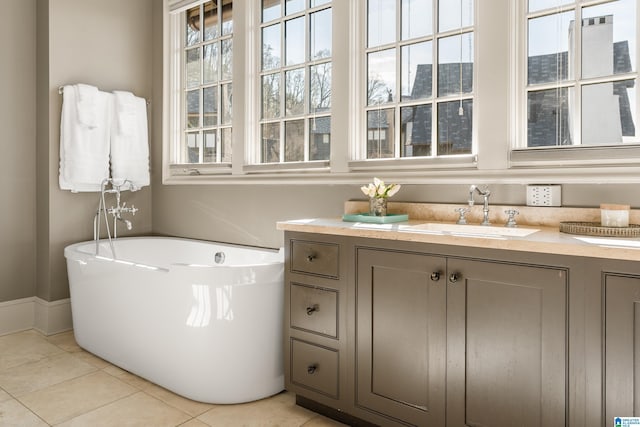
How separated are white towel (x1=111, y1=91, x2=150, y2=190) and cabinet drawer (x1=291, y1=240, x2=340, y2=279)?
1.95 m

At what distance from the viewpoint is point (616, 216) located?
5.62 feet

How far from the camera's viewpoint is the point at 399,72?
2590 mm

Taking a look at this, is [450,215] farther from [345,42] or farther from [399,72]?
[345,42]

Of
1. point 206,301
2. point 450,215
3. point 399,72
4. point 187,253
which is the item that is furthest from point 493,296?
point 187,253

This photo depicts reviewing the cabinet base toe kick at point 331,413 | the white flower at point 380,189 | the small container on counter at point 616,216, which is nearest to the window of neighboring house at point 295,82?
the white flower at point 380,189

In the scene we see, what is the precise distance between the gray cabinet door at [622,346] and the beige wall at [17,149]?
3648 millimetres

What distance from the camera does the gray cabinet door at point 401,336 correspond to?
176cm

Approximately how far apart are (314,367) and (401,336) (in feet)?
1.62

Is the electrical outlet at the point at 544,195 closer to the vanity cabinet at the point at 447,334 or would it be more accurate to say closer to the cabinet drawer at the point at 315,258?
the vanity cabinet at the point at 447,334

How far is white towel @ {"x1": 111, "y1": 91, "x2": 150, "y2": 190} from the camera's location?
3.58m

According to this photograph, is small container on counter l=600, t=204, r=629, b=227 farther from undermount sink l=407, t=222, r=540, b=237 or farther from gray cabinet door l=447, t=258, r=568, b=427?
gray cabinet door l=447, t=258, r=568, b=427

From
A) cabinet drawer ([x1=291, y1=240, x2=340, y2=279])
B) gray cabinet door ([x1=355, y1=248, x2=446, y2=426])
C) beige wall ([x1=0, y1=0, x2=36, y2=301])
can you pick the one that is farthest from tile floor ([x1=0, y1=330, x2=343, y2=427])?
beige wall ([x1=0, y1=0, x2=36, y2=301])

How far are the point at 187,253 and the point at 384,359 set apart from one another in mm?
2042

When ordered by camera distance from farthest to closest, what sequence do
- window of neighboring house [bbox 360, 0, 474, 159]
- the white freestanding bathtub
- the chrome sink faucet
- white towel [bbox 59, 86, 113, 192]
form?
white towel [bbox 59, 86, 113, 192]
window of neighboring house [bbox 360, 0, 474, 159]
the white freestanding bathtub
the chrome sink faucet
